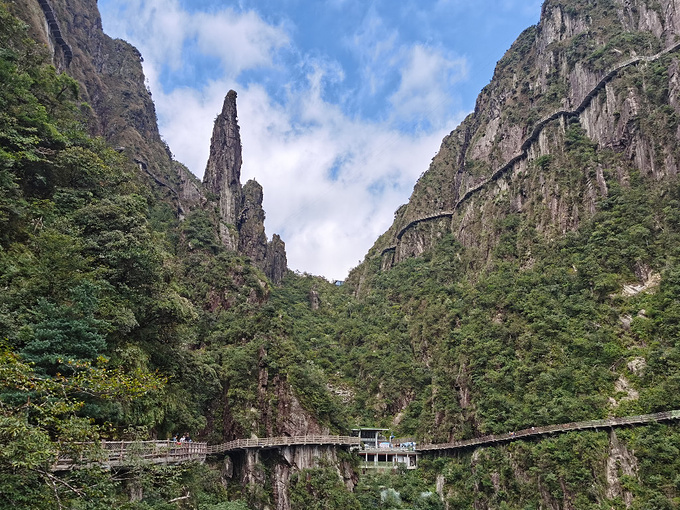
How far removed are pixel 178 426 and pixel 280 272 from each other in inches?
2840

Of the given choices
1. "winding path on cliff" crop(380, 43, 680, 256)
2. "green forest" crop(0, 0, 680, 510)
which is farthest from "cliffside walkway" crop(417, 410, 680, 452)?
"winding path on cliff" crop(380, 43, 680, 256)

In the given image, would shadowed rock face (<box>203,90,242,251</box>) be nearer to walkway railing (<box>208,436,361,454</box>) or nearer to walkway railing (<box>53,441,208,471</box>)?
walkway railing (<box>208,436,361,454</box>)

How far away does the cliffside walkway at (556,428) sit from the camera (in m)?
29.3

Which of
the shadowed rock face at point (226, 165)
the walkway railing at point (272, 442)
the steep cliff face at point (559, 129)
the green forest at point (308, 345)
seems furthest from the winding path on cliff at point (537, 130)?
the walkway railing at point (272, 442)

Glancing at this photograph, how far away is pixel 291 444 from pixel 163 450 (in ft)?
62.4

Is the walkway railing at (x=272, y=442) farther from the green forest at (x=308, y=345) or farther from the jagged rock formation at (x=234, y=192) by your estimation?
the jagged rock formation at (x=234, y=192)

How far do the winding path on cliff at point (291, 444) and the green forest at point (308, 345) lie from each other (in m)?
0.65

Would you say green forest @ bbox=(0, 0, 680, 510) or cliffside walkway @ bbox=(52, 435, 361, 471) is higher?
green forest @ bbox=(0, 0, 680, 510)

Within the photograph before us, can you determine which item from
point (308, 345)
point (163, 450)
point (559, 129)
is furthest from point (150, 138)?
point (163, 450)

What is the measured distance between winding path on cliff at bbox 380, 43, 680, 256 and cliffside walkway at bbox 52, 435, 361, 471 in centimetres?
5260

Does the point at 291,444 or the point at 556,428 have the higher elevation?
the point at 556,428

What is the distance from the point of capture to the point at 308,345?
6638cm

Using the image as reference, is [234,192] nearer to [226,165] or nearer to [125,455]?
[226,165]

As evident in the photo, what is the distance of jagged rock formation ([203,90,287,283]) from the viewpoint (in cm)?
8088
